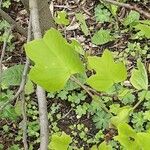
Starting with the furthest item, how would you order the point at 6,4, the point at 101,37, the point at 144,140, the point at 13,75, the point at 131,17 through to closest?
the point at 6,4 < the point at 131,17 < the point at 101,37 < the point at 13,75 < the point at 144,140

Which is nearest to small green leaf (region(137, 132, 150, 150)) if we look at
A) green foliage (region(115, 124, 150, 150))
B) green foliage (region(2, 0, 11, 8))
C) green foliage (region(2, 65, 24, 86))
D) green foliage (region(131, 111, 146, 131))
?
green foliage (region(115, 124, 150, 150))

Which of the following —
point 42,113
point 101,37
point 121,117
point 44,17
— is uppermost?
point 121,117

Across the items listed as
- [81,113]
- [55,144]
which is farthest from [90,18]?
[55,144]

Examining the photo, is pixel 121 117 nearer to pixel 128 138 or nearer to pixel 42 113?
pixel 128 138

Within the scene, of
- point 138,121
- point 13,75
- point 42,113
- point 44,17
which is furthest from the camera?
point 138,121

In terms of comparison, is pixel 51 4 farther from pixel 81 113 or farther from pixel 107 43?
pixel 81 113

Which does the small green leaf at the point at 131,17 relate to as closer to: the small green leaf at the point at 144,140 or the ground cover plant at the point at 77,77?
the ground cover plant at the point at 77,77

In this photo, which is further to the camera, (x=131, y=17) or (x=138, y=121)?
(x=131, y=17)

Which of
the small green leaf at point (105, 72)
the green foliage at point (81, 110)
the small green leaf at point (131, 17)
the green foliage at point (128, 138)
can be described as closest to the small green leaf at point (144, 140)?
the green foliage at point (128, 138)

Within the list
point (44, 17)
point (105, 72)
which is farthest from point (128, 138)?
point (44, 17)
